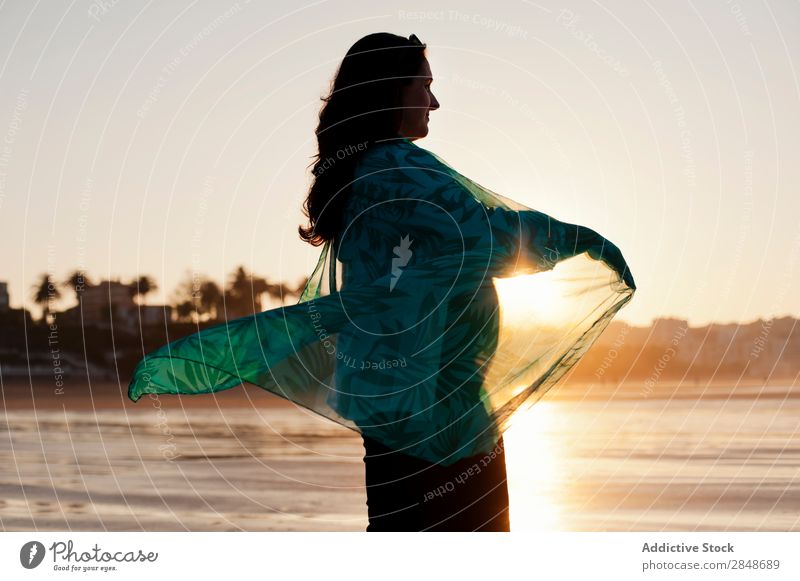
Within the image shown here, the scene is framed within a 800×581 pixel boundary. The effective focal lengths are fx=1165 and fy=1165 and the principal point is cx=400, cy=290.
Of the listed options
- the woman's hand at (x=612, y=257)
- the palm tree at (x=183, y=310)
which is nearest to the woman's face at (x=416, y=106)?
the woman's hand at (x=612, y=257)

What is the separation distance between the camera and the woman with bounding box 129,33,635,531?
4078 mm

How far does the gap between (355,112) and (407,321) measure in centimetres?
78

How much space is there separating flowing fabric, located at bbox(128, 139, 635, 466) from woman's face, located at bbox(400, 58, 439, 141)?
6 centimetres

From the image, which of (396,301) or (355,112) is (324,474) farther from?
(355,112)

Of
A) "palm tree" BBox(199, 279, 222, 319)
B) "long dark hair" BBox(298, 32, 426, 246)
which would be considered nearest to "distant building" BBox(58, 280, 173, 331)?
"palm tree" BBox(199, 279, 222, 319)

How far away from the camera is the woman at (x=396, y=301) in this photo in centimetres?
408

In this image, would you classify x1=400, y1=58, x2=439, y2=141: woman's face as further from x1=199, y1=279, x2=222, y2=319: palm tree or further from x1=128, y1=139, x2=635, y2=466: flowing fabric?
x1=199, y1=279, x2=222, y2=319: palm tree

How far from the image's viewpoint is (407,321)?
4.23 metres

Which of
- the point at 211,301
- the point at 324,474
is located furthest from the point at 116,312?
the point at 324,474

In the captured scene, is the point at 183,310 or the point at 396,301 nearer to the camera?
the point at 396,301

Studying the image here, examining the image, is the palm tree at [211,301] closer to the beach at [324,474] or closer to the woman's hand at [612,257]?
the beach at [324,474]

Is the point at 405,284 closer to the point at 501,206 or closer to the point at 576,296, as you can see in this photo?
the point at 501,206
